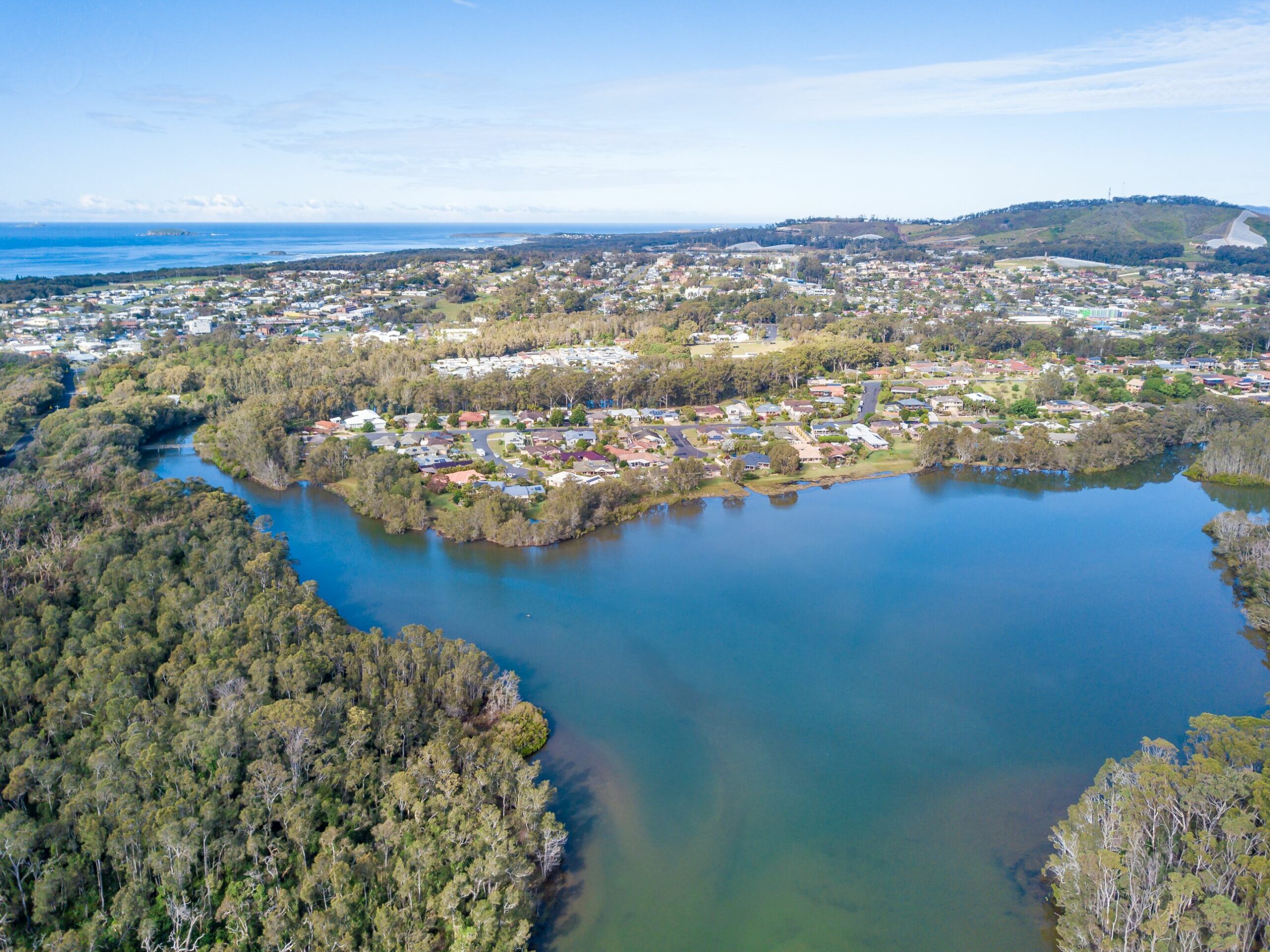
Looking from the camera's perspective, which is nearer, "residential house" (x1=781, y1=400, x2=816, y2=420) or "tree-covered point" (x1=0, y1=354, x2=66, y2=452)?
"tree-covered point" (x1=0, y1=354, x2=66, y2=452)

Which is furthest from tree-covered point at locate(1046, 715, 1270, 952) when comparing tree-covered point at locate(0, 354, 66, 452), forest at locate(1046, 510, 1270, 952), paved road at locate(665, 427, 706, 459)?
tree-covered point at locate(0, 354, 66, 452)

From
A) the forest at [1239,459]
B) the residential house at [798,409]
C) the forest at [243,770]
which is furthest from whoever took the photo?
the residential house at [798,409]

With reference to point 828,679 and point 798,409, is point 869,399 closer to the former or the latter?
point 798,409

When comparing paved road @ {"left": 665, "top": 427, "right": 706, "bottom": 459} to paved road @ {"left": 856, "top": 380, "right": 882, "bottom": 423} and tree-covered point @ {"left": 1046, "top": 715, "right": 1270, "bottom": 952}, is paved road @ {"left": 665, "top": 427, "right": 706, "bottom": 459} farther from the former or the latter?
tree-covered point @ {"left": 1046, "top": 715, "right": 1270, "bottom": 952}

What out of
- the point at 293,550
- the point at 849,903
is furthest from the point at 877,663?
the point at 293,550

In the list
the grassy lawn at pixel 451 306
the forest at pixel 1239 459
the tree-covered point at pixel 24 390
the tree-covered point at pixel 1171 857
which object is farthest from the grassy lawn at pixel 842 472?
the grassy lawn at pixel 451 306

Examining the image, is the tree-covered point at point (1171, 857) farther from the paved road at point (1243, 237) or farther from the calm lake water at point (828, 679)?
the paved road at point (1243, 237)

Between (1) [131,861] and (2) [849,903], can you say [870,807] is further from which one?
(1) [131,861]
